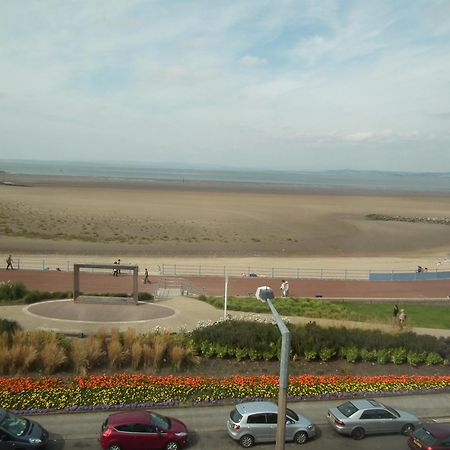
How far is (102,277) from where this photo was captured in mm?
34375

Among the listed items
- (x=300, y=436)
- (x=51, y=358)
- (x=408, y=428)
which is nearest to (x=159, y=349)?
(x=51, y=358)

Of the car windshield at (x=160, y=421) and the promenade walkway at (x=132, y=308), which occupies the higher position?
the car windshield at (x=160, y=421)

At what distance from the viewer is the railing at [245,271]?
3631 cm

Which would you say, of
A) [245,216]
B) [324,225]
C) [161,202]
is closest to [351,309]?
[324,225]

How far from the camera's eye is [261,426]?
13195 mm

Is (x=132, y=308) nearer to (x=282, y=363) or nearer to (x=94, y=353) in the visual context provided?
(x=94, y=353)

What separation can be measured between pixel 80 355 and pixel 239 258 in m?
28.8

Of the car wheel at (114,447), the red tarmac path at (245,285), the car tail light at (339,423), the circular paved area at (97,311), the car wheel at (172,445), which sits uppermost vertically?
the circular paved area at (97,311)

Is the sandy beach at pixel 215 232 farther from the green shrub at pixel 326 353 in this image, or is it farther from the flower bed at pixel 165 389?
the flower bed at pixel 165 389

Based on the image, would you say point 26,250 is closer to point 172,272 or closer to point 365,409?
point 172,272

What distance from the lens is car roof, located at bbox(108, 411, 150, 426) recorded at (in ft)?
41.3

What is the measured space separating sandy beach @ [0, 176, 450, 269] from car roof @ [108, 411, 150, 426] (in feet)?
94.9

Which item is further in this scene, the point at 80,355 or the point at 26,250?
the point at 26,250

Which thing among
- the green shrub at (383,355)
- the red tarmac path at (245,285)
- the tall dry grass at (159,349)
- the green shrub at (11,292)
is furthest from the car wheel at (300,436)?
the red tarmac path at (245,285)
